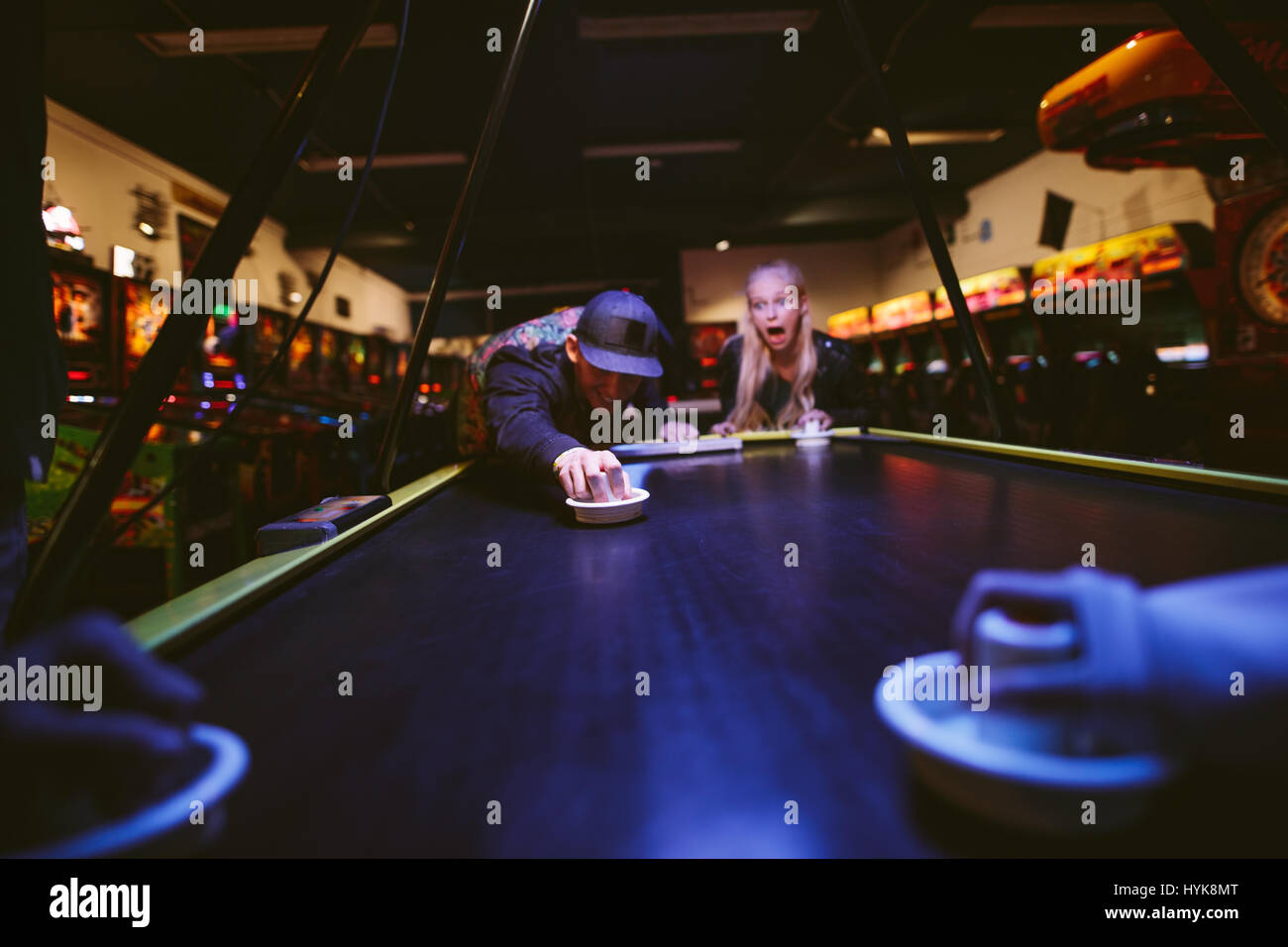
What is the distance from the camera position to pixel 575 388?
6.00ft

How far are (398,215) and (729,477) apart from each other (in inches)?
281

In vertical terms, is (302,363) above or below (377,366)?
below

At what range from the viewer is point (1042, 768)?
0.25 metres

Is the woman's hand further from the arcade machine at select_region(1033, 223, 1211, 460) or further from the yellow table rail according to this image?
the arcade machine at select_region(1033, 223, 1211, 460)

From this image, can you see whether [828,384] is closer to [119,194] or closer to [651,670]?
[651,670]

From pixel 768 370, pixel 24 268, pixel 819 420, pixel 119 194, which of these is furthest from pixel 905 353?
pixel 24 268

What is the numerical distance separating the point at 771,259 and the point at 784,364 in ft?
25.0

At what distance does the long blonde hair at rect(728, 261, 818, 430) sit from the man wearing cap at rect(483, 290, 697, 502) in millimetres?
1386

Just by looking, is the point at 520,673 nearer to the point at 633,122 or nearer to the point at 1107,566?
the point at 1107,566

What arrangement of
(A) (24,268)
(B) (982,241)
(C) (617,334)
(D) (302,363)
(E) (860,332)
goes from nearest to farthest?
1. (A) (24,268)
2. (C) (617,334)
3. (D) (302,363)
4. (B) (982,241)
5. (E) (860,332)

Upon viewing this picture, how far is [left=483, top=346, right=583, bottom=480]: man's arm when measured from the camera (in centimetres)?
125

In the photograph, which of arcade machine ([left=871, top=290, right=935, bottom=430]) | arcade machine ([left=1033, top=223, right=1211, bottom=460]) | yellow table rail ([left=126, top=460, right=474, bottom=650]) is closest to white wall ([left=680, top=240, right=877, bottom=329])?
arcade machine ([left=871, top=290, right=935, bottom=430])

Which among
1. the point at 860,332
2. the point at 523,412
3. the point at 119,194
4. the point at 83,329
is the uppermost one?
the point at 119,194

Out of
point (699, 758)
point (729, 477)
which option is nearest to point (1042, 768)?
point (699, 758)
